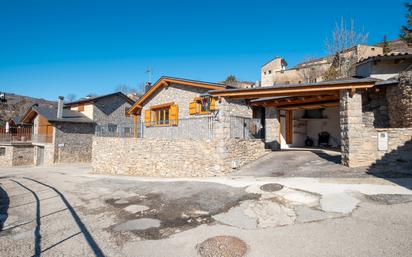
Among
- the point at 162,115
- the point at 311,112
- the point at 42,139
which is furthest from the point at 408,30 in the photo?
the point at 42,139

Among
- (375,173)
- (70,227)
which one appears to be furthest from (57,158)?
(375,173)

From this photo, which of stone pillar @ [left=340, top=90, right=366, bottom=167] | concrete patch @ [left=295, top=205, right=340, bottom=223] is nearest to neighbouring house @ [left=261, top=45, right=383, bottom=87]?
stone pillar @ [left=340, top=90, right=366, bottom=167]

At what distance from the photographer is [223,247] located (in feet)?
13.6

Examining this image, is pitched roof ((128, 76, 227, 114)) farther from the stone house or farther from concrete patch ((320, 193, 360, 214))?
concrete patch ((320, 193, 360, 214))

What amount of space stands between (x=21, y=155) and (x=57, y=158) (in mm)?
6249

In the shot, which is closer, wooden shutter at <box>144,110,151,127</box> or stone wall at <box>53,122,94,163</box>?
wooden shutter at <box>144,110,151,127</box>

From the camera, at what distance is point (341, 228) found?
4.53m

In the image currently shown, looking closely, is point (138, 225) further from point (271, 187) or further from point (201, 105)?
point (201, 105)

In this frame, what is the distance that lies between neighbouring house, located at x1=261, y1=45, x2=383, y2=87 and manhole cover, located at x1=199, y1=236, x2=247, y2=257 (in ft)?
90.2

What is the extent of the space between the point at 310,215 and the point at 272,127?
1030 cm

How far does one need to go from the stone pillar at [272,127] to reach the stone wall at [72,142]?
71.5 ft

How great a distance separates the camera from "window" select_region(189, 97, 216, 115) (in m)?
14.2

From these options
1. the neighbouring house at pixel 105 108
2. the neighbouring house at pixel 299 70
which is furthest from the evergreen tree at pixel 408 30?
the neighbouring house at pixel 105 108

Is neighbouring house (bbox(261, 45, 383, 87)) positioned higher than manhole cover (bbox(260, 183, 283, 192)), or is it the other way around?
neighbouring house (bbox(261, 45, 383, 87))
